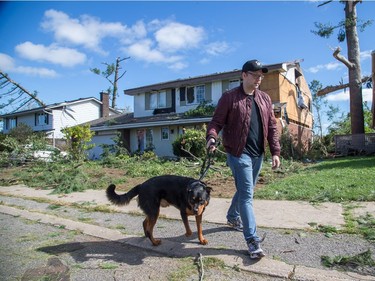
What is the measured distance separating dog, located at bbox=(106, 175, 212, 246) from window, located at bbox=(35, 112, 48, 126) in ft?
118

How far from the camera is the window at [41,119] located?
120ft

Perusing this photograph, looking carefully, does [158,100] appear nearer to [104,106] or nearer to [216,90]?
[216,90]

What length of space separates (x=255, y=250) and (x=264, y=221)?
155 cm

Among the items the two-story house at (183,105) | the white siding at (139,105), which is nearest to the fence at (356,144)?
the two-story house at (183,105)

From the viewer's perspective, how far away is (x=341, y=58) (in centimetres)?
2089

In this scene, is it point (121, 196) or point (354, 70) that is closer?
point (121, 196)

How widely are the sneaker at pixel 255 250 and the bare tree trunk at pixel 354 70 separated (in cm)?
2022

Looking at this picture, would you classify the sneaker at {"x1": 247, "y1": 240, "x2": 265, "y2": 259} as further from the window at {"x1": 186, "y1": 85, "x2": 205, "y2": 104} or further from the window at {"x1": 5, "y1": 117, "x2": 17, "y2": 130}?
the window at {"x1": 5, "y1": 117, "x2": 17, "y2": 130}

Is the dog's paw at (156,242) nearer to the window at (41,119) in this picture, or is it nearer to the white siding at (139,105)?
the white siding at (139,105)

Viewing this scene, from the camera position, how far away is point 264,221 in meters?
4.83

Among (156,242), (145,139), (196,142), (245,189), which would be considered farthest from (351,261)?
(145,139)

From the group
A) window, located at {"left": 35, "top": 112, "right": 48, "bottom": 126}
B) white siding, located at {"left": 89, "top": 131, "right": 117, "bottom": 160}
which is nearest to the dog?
white siding, located at {"left": 89, "top": 131, "right": 117, "bottom": 160}

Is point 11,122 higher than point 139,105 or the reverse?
higher

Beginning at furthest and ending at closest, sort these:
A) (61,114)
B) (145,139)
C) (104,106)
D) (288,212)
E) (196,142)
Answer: (104,106), (61,114), (145,139), (196,142), (288,212)
